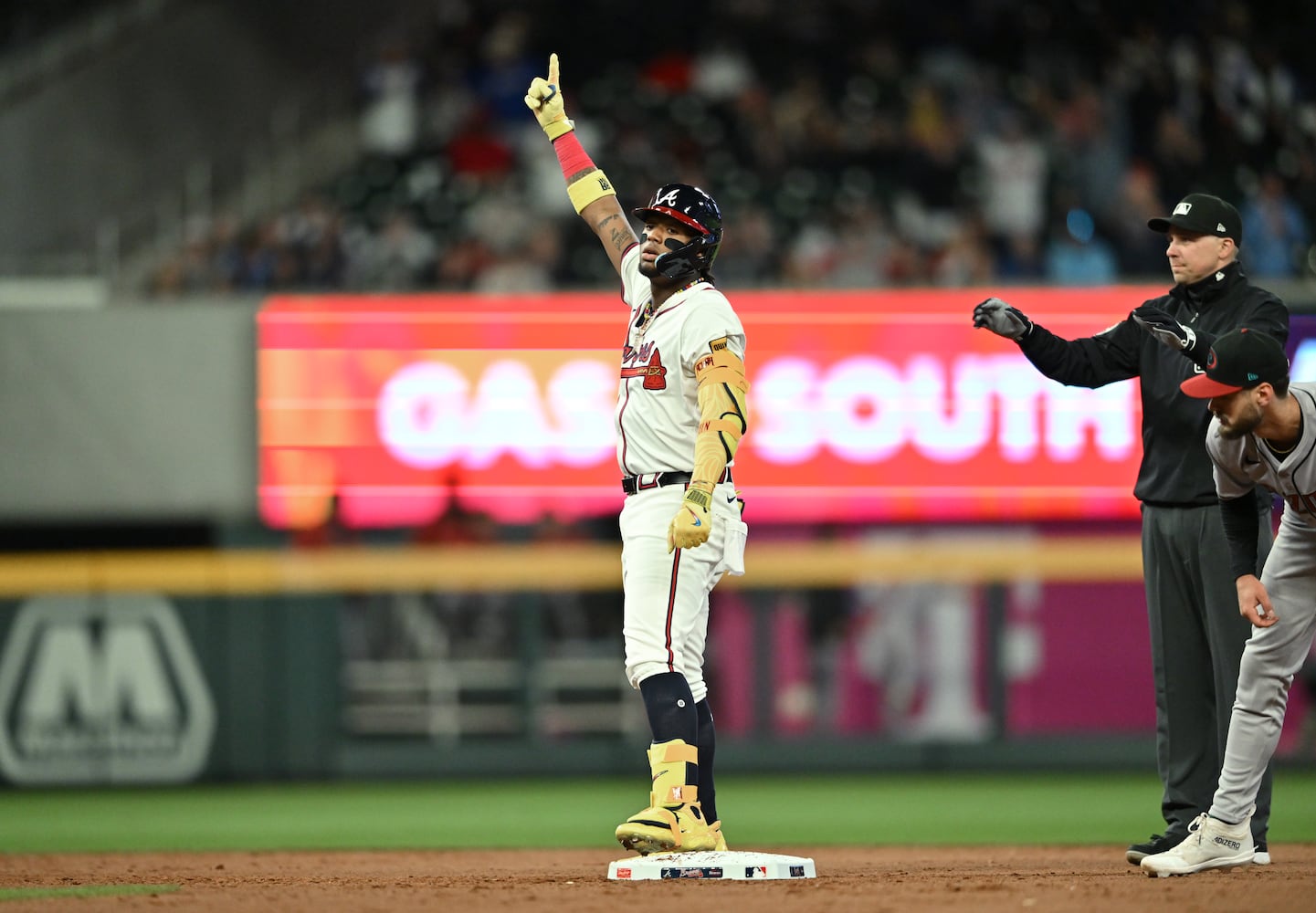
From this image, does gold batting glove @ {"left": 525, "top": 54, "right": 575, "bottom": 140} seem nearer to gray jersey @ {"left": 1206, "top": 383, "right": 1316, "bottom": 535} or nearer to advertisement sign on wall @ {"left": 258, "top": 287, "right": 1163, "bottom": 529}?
gray jersey @ {"left": 1206, "top": 383, "right": 1316, "bottom": 535}

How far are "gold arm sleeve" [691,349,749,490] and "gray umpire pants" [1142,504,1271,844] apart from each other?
4.46 ft

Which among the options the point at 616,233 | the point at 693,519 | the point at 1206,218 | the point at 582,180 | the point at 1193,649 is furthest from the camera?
the point at 582,180

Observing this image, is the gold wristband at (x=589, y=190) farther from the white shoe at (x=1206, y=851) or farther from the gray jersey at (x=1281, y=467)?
the white shoe at (x=1206, y=851)

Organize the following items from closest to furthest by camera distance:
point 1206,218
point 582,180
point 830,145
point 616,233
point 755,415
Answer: point 1206,218, point 616,233, point 582,180, point 755,415, point 830,145

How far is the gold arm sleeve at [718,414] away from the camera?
15.7 feet

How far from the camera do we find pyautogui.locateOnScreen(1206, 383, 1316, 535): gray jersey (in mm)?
4598

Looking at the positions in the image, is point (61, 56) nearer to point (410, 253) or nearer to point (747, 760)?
point (410, 253)

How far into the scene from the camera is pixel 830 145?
12.9m

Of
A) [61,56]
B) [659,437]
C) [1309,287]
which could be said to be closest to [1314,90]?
[1309,287]

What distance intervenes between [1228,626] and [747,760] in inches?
232

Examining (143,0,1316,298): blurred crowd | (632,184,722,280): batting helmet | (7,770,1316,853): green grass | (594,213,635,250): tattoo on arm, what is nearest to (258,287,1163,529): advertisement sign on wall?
(143,0,1316,298): blurred crowd

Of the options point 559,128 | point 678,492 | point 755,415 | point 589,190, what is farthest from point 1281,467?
point 755,415

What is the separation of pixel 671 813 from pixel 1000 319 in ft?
5.37

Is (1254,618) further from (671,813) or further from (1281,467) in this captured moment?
(671,813)
